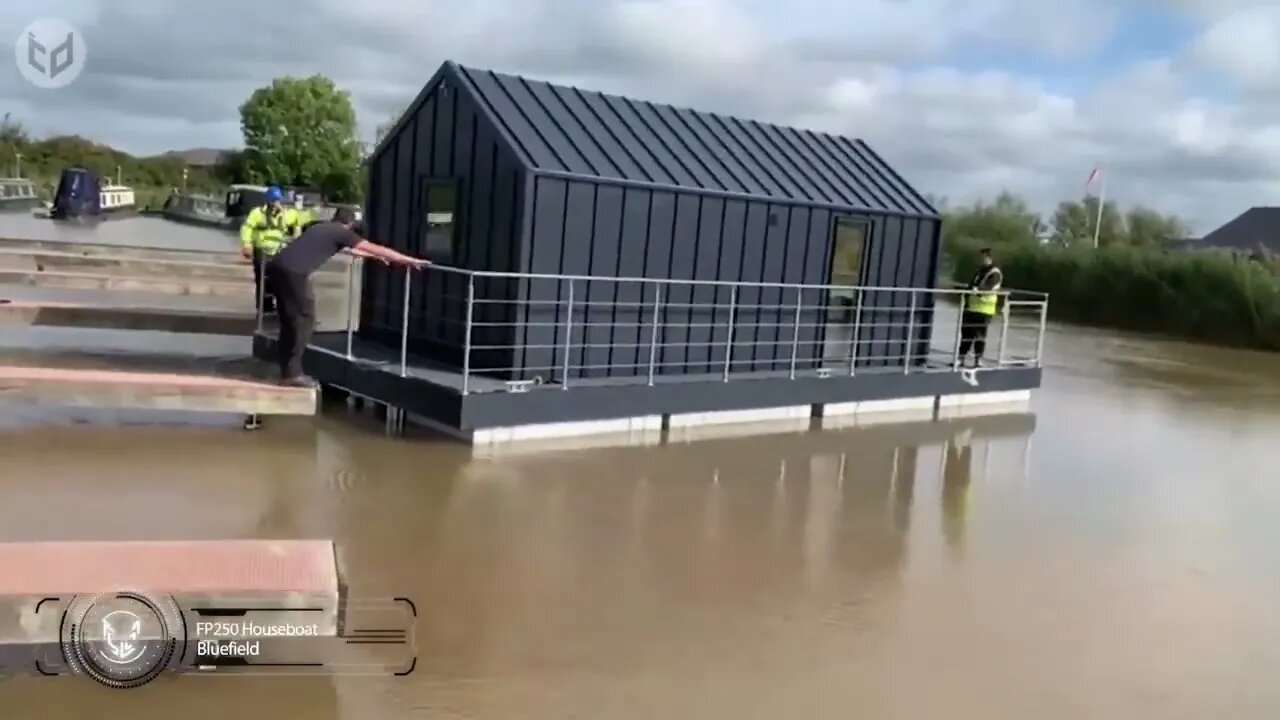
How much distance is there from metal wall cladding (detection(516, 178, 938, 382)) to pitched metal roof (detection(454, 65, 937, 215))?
0.20 meters

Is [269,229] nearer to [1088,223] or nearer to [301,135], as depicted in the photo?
[1088,223]

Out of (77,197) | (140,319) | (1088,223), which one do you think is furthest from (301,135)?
(140,319)

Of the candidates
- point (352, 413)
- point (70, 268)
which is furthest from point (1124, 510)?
point (70, 268)

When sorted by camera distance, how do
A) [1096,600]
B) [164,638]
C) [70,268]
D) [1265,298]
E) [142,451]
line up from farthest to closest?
[1265,298]
[70,268]
[142,451]
[1096,600]
[164,638]

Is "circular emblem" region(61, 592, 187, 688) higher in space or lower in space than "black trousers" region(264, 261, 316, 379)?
lower

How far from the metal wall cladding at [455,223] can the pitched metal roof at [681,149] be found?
0.29 metres

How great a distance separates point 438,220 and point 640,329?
2.21 m

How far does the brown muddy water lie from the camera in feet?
16.3

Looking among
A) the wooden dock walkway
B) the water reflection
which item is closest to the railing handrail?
the wooden dock walkway

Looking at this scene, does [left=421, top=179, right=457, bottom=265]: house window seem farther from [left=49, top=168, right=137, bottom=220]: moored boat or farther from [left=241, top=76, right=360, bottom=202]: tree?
[left=241, top=76, right=360, bottom=202]: tree

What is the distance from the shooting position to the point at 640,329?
35.9ft

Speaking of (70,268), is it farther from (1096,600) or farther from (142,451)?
(1096,600)

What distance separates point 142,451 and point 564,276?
3554mm

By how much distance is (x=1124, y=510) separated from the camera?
925 cm
